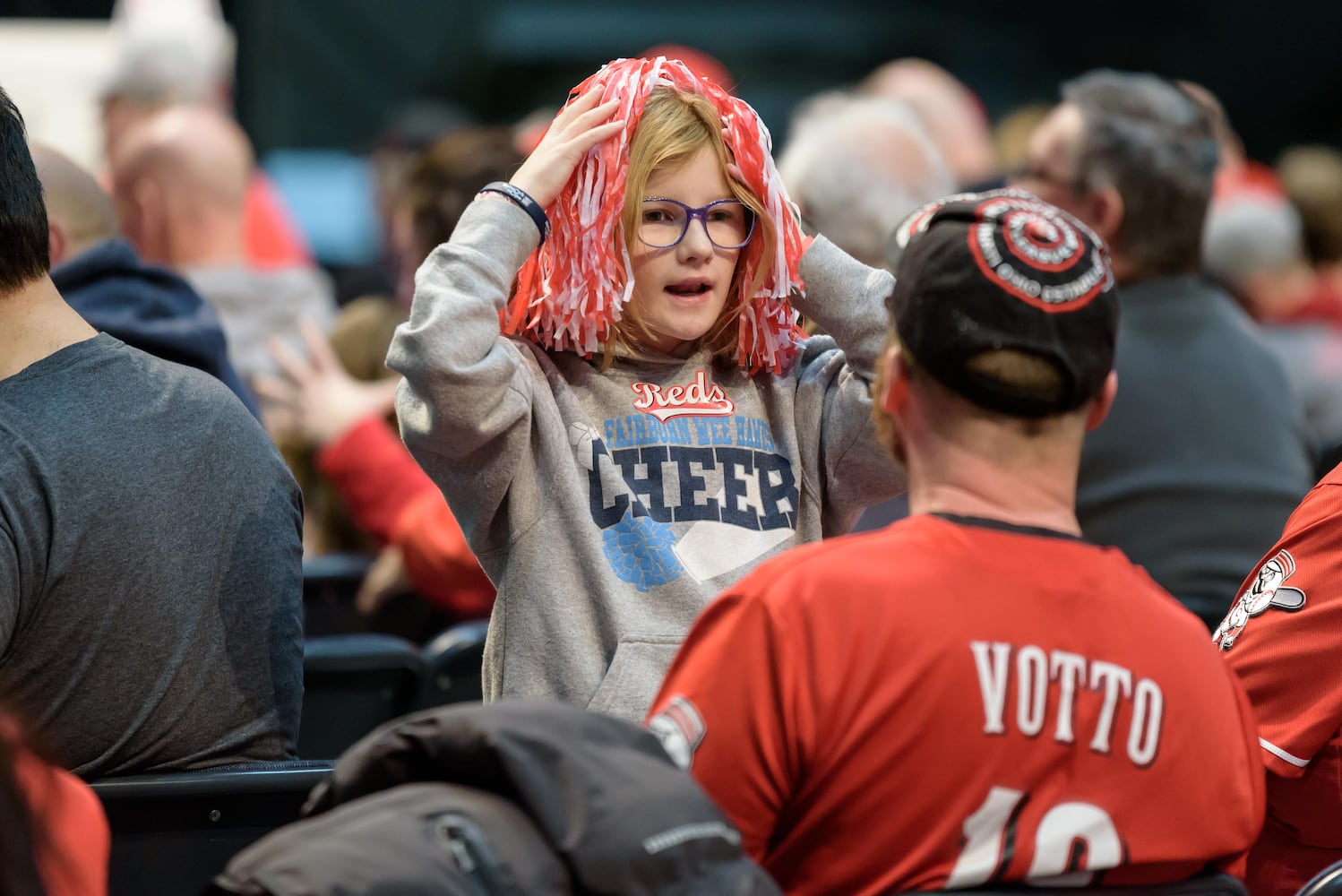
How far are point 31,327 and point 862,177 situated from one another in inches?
78.4

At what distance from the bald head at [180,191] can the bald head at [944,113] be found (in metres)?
2.80

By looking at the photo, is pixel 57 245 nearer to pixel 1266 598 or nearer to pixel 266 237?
pixel 1266 598

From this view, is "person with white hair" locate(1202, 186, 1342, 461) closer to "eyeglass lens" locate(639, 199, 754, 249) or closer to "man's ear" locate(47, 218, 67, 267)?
"eyeglass lens" locate(639, 199, 754, 249)

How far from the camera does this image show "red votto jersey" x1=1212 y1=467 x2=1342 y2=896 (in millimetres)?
2170

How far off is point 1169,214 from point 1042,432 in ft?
7.18

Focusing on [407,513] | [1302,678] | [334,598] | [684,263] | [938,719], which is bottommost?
[334,598]

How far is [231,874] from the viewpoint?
1.41 meters

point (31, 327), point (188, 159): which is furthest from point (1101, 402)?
point (188, 159)

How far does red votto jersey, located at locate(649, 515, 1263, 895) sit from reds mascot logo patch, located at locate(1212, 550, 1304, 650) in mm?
643

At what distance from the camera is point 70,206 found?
126 inches

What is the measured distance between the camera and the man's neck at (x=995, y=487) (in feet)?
5.51

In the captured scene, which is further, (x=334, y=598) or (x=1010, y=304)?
(x=334, y=598)

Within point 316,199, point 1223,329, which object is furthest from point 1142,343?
point 316,199

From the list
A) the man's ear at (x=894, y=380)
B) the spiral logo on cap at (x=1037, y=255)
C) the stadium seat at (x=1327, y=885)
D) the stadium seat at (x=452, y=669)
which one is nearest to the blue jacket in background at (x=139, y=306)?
the stadium seat at (x=452, y=669)
